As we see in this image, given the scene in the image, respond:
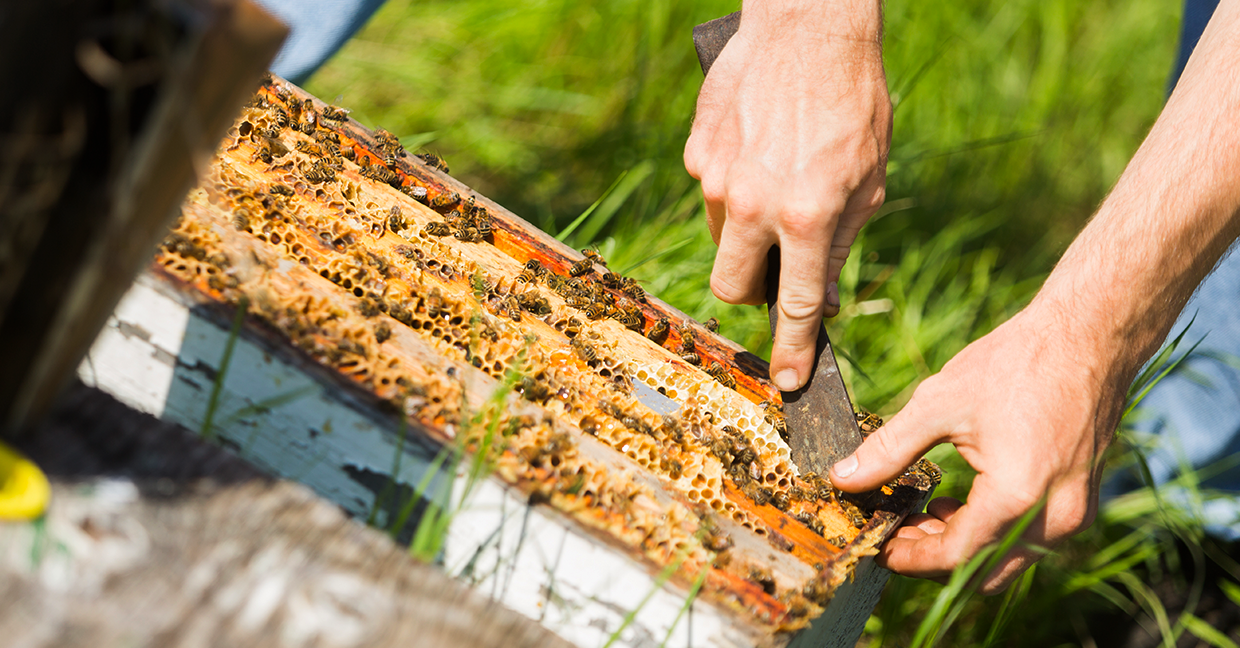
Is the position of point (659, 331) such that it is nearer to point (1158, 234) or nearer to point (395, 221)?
point (395, 221)

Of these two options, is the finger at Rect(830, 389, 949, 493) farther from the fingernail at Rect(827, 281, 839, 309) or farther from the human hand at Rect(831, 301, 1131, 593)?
the fingernail at Rect(827, 281, 839, 309)

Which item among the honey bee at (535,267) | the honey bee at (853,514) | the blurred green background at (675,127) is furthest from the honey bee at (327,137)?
the honey bee at (853,514)

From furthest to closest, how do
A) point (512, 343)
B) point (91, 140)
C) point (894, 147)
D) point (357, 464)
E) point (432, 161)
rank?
point (894, 147)
point (432, 161)
point (512, 343)
point (357, 464)
point (91, 140)

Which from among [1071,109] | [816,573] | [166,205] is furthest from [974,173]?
[166,205]

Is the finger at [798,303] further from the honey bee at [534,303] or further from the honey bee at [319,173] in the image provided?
the honey bee at [319,173]

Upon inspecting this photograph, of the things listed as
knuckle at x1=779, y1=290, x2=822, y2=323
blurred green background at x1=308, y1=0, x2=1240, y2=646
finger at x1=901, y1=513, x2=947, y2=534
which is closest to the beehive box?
finger at x1=901, y1=513, x2=947, y2=534

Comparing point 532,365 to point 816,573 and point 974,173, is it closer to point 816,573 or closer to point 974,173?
point 816,573

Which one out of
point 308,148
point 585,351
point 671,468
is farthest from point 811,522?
point 308,148
